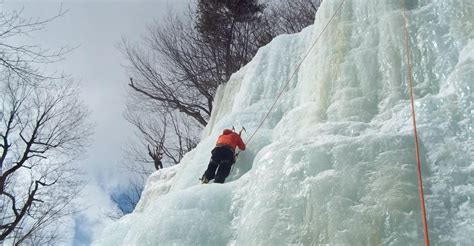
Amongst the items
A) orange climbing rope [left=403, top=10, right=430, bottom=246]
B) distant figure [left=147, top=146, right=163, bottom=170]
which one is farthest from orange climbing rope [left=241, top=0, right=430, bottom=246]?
distant figure [left=147, top=146, right=163, bottom=170]

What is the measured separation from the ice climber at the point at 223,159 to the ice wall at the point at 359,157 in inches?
5.3

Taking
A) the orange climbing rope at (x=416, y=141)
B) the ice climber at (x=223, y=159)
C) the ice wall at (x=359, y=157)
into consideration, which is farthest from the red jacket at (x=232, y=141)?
the orange climbing rope at (x=416, y=141)

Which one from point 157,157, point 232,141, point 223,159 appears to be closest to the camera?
point 223,159

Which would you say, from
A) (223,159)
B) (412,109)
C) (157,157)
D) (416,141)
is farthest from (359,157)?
(157,157)

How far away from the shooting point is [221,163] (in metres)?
4.26

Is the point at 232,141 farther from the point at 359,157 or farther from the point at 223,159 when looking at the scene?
the point at 359,157

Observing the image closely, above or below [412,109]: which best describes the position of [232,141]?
above

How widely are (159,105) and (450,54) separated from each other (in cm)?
898

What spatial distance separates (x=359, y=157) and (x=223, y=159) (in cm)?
182

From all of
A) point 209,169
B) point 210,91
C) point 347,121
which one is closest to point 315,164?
point 347,121

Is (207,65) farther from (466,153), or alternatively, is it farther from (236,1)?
(466,153)

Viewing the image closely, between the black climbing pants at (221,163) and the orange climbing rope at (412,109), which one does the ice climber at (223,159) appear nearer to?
the black climbing pants at (221,163)

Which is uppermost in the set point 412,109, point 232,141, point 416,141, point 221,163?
point 232,141

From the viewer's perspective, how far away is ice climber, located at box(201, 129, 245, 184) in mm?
4199
